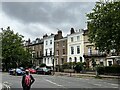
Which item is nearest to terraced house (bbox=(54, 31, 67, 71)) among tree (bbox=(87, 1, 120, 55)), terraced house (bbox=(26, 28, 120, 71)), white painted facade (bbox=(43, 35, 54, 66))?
terraced house (bbox=(26, 28, 120, 71))

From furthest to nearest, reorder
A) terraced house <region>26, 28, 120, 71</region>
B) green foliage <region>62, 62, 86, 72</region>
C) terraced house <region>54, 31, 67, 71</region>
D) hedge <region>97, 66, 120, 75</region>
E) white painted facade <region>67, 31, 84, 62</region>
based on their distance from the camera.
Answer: terraced house <region>54, 31, 67, 71</region> < white painted facade <region>67, 31, 84, 62</region> < terraced house <region>26, 28, 120, 71</region> < green foliage <region>62, 62, 86, 72</region> < hedge <region>97, 66, 120, 75</region>

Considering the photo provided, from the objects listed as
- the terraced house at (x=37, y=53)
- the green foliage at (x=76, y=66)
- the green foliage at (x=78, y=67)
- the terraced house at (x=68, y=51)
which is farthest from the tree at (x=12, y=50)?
the green foliage at (x=78, y=67)

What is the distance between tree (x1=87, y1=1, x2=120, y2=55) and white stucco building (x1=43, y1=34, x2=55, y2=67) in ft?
169

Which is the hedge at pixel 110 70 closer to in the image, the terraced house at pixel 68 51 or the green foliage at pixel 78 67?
the terraced house at pixel 68 51

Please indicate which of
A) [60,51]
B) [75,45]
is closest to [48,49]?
[60,51]

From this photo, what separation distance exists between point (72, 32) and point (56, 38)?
8.14 meters

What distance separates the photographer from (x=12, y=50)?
259 feet

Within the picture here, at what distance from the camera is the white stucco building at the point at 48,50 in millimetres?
91662

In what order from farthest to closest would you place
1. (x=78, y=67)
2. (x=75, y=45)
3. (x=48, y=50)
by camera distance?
1. (x=48, y=50)
2. (x=75, y=45)
3. (x=78, y=67)

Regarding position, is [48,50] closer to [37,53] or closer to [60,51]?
[60,51]

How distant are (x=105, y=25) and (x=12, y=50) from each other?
45669 mm

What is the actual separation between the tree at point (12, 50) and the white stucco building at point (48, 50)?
10.0m

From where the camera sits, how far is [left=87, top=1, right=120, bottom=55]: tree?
1410 inches

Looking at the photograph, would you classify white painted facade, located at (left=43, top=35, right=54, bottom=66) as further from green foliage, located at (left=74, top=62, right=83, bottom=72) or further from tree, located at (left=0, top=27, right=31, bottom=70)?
green foliage, located at (left=74, top=62, right=83, bottom=72)
